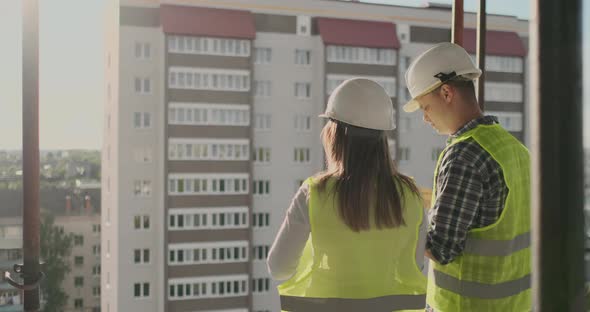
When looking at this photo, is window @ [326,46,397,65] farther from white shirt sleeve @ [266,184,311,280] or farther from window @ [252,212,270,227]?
white shirt sleeve @ [266,184,311,280]

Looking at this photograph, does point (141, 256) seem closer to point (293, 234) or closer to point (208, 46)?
point (208, 46)

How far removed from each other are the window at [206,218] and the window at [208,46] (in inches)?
198

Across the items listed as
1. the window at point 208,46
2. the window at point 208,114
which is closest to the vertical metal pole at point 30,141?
the window at point 208,46

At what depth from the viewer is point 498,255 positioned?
849 mm

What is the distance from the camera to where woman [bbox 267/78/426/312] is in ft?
2.54

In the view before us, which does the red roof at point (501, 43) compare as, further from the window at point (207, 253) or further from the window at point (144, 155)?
the window at point (144, 155)

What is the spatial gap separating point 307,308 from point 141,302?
23762mm

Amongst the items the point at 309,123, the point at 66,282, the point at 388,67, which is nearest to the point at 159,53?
the point at 309,123

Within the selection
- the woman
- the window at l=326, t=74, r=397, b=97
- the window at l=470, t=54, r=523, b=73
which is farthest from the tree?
the woman

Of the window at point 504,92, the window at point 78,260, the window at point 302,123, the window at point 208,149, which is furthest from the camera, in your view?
the window at point 78,260

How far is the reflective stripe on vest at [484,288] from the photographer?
0.86 m

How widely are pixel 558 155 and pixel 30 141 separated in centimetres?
92

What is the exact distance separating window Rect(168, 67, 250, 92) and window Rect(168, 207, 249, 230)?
3967mm

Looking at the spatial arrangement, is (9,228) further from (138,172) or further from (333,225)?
(333,225)
